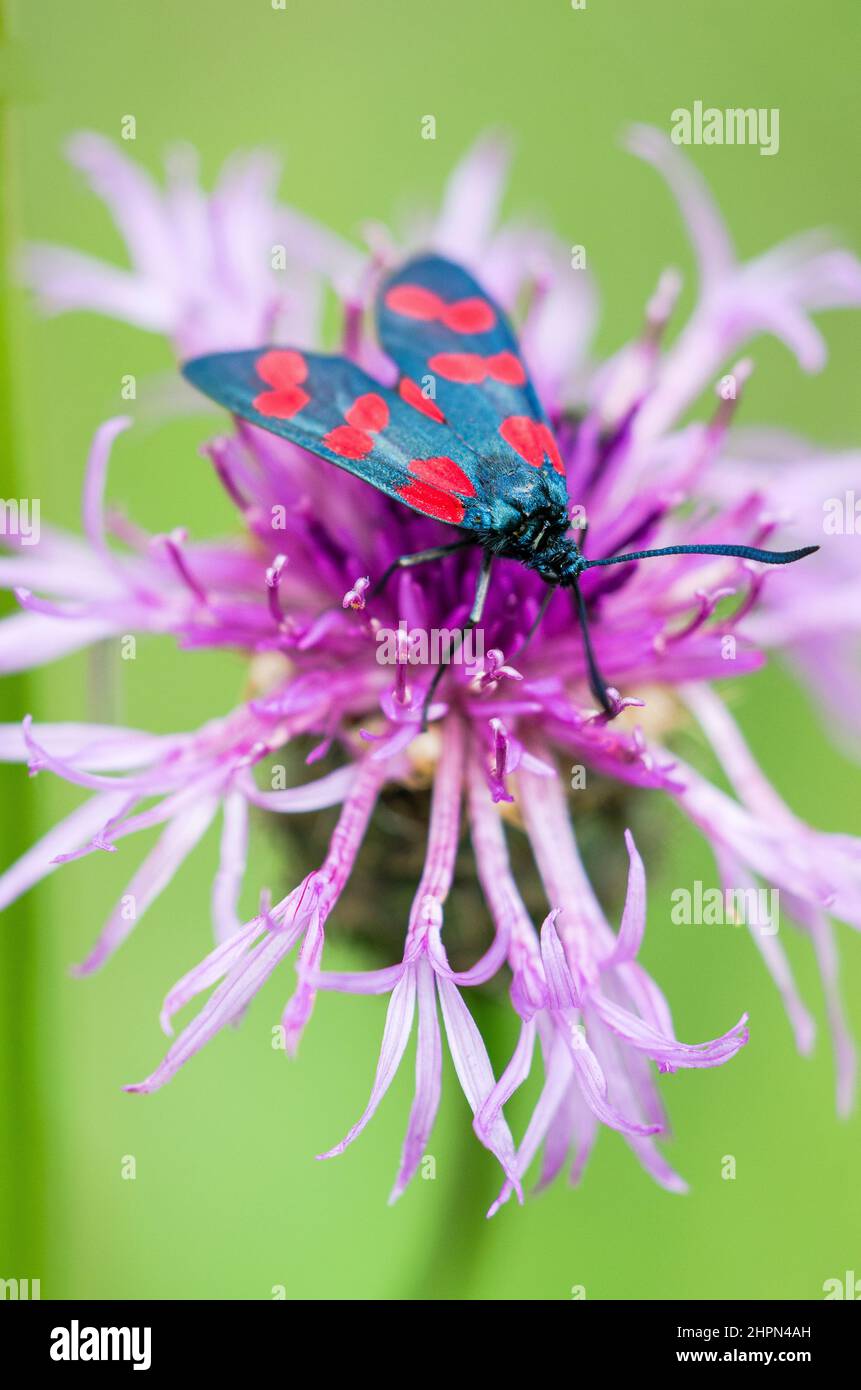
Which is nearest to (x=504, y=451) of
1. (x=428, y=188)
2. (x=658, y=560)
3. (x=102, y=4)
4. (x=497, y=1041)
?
(x=658, y=560)

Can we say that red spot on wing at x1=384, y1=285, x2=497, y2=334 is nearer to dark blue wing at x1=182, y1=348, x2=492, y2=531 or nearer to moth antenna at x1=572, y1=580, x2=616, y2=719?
dark blue wing at x1=182, y1=348, x2=492, y2=531

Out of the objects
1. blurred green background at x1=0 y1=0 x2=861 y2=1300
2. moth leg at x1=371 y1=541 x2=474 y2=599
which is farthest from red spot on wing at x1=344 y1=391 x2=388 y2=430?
blurred green background at x1=0 y1=0 x2=861 y2=1300

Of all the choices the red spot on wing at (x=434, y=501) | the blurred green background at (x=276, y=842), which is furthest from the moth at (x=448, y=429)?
the blurred green background at (x=276, y=842)

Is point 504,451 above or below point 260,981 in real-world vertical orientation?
above

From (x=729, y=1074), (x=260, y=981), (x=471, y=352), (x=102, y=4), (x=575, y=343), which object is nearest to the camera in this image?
(x=260, y=981)

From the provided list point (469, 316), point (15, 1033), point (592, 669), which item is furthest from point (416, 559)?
point (15, 1033)

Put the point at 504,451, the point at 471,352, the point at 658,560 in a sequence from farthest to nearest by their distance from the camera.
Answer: the point at 658,560 → the point at 471,352 → the point at 504,451
